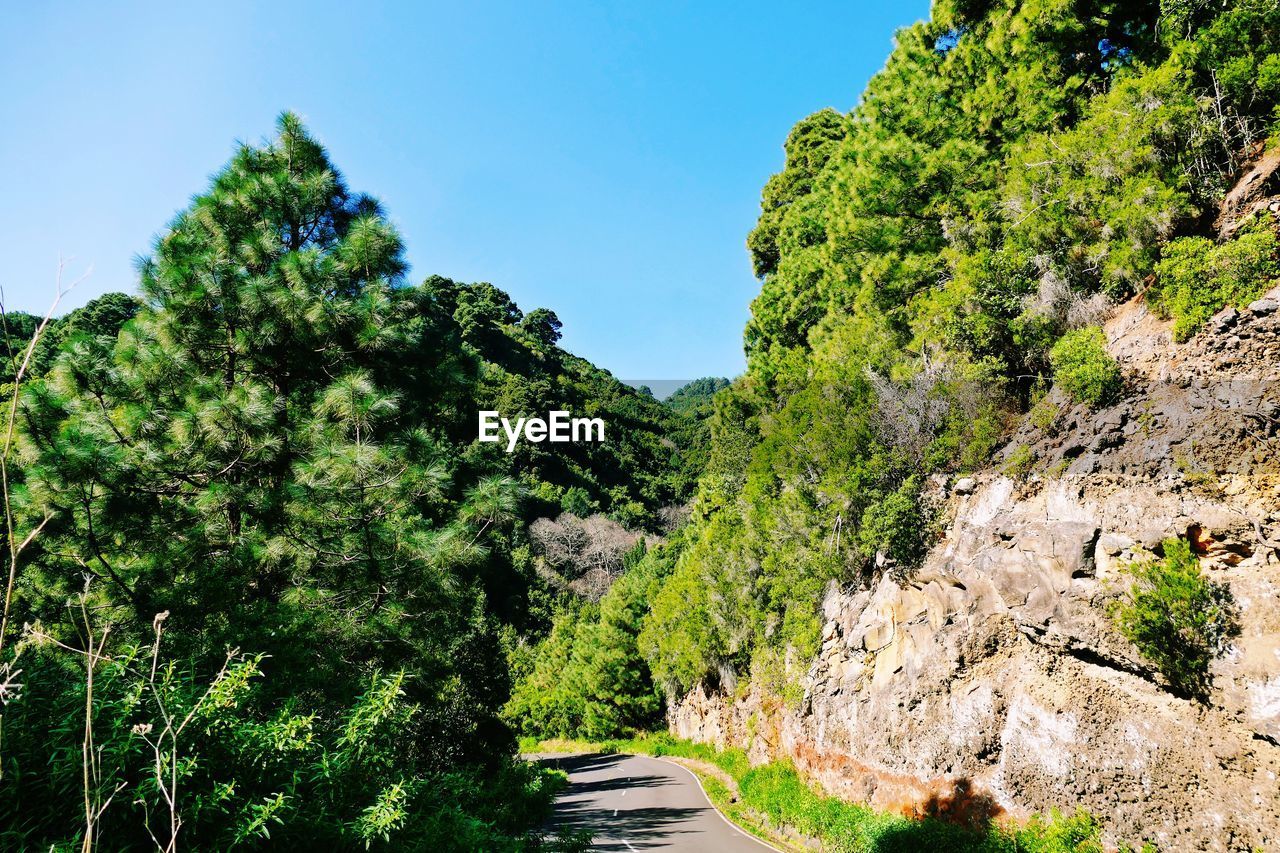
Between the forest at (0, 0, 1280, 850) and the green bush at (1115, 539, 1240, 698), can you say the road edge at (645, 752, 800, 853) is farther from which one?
the green bush at (1115, 539, 1240, 698)

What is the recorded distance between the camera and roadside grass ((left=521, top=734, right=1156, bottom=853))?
794 centimetres

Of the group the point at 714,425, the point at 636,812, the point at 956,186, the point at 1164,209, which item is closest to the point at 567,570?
the point at 714,425

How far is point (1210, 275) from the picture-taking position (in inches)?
335

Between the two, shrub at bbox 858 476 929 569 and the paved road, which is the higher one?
shrub at bbox 858 476 929 569

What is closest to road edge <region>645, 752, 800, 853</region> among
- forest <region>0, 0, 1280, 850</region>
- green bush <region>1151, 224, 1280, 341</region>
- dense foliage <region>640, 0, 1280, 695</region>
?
forest <region>0, 0, 1280, 850</region>

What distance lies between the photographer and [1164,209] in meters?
9.17

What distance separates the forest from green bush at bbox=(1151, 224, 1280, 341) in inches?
1.6

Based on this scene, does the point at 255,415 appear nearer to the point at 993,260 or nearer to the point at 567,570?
the point at 993,260

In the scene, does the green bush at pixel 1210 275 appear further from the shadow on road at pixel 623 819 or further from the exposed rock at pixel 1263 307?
the shadow on road at pixel 623 819

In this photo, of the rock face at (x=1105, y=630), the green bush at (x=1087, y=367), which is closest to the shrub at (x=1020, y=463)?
the rock face at (x=1105, y=630)

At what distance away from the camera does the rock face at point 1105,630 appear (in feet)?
22.5

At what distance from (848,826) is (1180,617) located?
6.88m

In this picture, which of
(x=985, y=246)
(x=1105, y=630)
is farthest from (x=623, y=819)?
(x=985, y=246)

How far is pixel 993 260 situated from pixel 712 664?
62.4 ft
